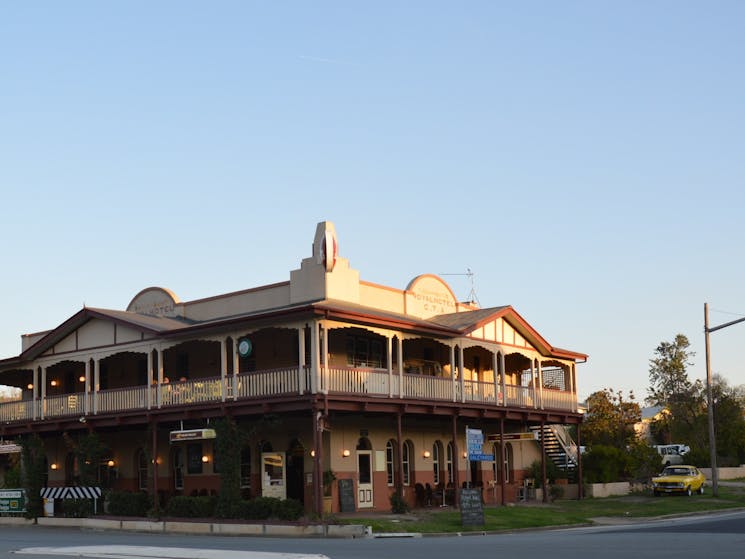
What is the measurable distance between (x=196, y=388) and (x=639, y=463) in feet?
85.4

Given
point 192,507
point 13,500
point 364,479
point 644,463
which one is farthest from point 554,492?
point 13,500

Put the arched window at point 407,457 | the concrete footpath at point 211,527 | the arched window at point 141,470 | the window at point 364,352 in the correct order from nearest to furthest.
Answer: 1. the concrete footpath at point 211,527
2. the window at point 364,352
3. the arched window at point 407,457
4. the arched window at point 141,470

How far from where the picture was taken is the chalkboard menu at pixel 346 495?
35.6 meters

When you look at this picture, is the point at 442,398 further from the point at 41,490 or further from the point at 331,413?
the point at 41,490

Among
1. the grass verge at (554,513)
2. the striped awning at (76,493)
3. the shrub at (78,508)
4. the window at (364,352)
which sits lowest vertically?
the grass verge at (554,513)

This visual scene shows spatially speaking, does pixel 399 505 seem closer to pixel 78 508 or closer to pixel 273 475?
pixel 273 475

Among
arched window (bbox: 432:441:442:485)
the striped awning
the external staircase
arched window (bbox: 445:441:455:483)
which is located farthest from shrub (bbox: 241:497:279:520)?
the external staircase

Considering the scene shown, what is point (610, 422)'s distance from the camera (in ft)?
194

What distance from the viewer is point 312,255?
3766cm

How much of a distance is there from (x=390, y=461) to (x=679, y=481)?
1365cm

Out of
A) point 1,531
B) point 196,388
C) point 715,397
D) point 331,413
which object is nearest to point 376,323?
point 331,413

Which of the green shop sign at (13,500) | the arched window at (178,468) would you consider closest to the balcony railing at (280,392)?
the green shop sign at (13,500)

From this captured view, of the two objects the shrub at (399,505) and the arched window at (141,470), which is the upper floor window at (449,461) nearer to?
the shrub at (399,505)

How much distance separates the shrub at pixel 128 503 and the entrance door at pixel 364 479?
25.6 ft
